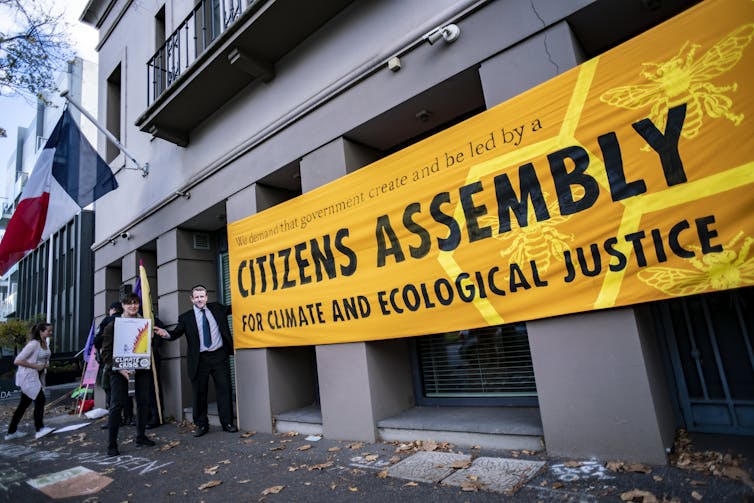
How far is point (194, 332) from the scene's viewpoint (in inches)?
252

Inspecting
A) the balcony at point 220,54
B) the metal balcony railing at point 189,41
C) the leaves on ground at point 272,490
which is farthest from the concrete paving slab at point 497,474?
the metal balcony railing at point 189,41

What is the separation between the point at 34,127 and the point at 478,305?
34.6 metres

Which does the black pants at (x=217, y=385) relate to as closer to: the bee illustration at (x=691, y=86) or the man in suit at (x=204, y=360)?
the man in suit at (x=204, y=360)

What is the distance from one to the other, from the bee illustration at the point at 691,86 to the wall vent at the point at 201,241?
772 centimetres

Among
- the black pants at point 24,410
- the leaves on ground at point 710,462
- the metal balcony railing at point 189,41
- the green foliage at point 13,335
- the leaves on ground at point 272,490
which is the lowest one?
the leaves on ground at point 272,490

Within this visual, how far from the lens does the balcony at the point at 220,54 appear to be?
18.8 ft

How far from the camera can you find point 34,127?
27.8m

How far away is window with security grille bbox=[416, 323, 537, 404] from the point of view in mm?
4875

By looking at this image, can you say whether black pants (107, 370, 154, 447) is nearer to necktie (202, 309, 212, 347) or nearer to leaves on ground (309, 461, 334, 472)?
necktie (202, 309, 212, 347)

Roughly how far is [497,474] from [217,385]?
179 inches

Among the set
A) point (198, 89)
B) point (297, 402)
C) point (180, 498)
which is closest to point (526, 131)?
point (180, 498)

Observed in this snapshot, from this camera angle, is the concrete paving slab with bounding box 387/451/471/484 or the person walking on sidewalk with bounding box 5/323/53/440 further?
the person walking on sidewalk with bounding box 5/323/53/440

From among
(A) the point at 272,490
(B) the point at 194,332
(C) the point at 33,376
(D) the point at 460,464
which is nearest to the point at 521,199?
(D) the point at 460,464

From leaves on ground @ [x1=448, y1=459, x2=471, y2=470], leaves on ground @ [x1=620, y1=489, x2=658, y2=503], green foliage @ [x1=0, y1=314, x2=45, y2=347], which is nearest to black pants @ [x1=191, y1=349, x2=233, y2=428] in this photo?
leaves on ground @ [x1=448, y1=459, x2=471, y2=470]
